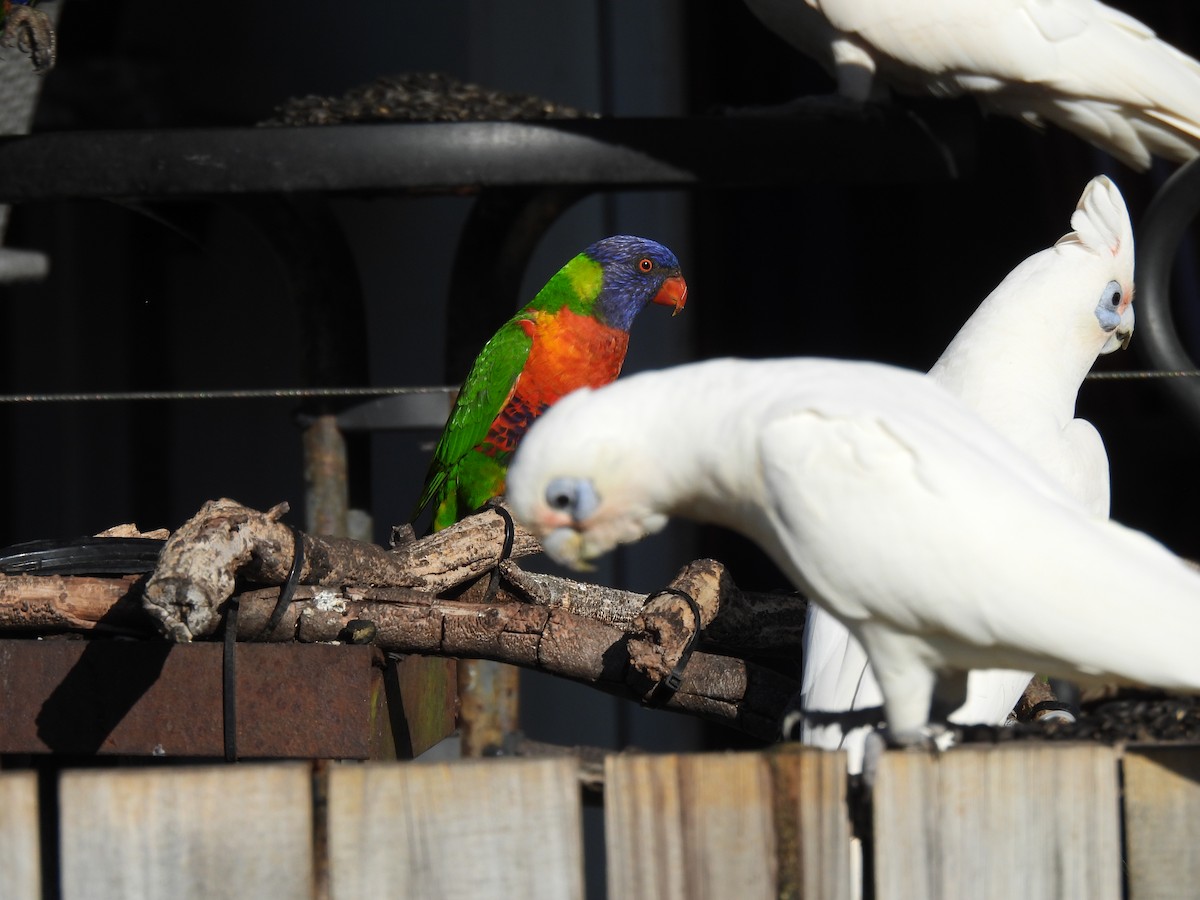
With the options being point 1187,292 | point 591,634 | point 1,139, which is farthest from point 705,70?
point 591,634

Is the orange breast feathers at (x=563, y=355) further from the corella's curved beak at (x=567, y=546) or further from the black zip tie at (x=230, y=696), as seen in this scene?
the corella's curved beak at (x=567, y=546)

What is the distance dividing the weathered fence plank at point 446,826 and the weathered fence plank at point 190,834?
0.13 ft

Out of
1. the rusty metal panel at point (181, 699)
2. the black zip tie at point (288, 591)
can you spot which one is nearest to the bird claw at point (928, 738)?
the rusty metal panel at point (181, 699)

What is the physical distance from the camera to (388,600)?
1732 mm

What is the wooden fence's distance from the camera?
1090 mm

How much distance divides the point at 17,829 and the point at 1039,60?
2.50 meters

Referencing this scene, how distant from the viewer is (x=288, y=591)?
1.66 m

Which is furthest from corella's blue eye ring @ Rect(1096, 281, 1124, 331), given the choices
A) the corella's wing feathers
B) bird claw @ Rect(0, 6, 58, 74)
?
bird claw @ Rect(0, 6, 58, 74)

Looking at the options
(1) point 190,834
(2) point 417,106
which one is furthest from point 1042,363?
(2) point 417,106

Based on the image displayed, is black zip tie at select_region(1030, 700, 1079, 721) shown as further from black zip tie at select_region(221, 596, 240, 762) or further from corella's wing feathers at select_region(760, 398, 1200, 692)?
black zip tie at select_region(221, 596, 240, 762)

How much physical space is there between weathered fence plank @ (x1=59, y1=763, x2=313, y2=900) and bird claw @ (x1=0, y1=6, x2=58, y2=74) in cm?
184

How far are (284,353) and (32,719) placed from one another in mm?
2863

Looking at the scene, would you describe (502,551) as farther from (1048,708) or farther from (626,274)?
(626,274)

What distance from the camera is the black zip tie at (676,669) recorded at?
1723 mm
